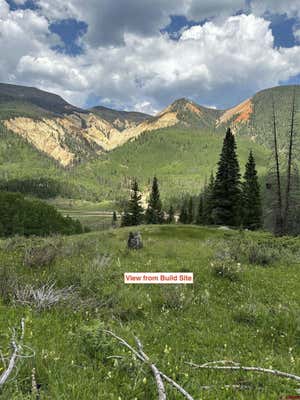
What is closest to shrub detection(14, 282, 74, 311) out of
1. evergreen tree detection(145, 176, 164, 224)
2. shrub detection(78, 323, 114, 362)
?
shrub detection(78, 323, 114, 362)

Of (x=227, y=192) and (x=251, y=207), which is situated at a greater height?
(x=227, y=192)

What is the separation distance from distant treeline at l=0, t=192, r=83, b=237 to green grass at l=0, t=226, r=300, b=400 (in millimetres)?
76783

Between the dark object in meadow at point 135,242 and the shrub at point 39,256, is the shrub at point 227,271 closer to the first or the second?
the shrub at point 39,256

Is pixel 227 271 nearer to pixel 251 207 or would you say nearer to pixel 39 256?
pixel 39 256

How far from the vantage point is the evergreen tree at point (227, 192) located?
159 ft

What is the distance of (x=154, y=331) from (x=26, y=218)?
90379 millimetres

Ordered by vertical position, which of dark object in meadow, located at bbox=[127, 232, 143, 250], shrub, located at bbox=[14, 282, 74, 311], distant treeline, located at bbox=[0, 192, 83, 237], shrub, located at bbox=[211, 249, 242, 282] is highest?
shrub, located at bbox=[14, 282, 74, 311]

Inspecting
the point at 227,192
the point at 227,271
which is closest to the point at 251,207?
the point at 227,192

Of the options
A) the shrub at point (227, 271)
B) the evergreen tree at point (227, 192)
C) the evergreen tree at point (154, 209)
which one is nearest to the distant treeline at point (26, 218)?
the evergreen tree at point (154, 209)

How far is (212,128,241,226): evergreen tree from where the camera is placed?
48.5 m

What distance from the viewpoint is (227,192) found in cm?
4841

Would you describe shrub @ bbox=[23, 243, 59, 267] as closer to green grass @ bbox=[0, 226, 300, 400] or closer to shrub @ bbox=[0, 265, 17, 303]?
green grass @ bbox=[0, 226, 300, 400]

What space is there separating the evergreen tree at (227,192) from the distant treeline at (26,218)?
49507 mm

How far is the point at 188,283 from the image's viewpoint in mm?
9016
